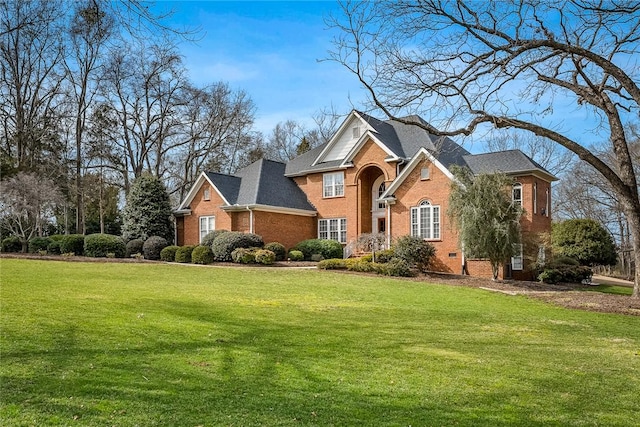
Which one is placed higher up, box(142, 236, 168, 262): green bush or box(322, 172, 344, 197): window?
box(322, 172, 344, 197): window

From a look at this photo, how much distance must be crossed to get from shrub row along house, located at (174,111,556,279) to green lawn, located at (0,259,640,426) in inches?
525

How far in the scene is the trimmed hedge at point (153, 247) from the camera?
98.0 ft

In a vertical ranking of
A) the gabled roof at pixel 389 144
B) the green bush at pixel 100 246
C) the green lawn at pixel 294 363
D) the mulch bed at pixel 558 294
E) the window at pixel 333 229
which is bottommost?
the mulch bed at pixel 558 294

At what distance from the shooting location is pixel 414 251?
23344 millimetres

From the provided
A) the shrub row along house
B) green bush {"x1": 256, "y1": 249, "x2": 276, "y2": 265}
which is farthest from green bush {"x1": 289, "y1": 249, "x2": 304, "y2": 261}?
green bush {"x1": 256, "y1": 249, "x2": 276, "y2": 265}

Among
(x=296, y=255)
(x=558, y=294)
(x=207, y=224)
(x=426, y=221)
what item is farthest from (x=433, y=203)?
(x=207, y=224)

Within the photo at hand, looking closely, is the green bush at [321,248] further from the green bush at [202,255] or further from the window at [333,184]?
the green bush at [202,255]

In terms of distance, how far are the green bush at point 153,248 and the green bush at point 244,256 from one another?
657 cm

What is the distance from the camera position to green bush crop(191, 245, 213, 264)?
2636cm

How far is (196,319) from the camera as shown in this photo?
984cm

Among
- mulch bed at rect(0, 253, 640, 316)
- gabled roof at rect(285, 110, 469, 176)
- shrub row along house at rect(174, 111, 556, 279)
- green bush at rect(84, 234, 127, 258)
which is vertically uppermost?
gabled roof at rect(285, 110, 469, 176)


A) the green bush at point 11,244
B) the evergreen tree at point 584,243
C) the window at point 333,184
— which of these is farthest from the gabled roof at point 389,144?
the green bush at point 11,244

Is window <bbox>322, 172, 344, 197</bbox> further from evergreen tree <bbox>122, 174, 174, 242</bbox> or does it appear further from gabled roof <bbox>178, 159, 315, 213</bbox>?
evergreen tree <bbox>122, 174, 174, 242</bbox>

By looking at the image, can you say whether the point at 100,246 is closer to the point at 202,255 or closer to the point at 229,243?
the point at 202,255
